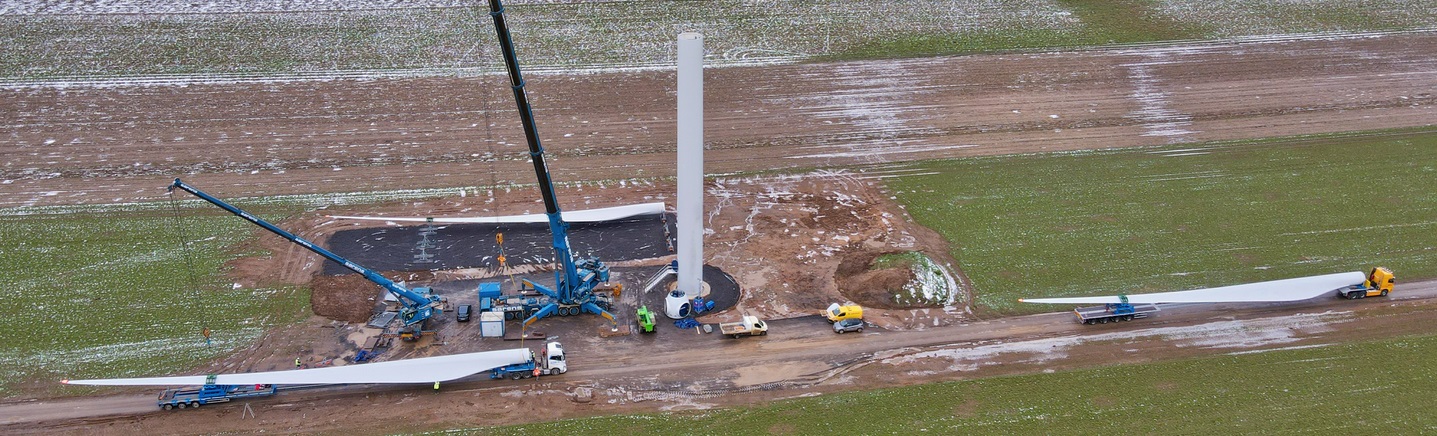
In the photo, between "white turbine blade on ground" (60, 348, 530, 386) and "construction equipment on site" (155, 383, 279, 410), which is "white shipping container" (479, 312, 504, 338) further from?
"construction equipment on site" (155, 383, 279, 410)

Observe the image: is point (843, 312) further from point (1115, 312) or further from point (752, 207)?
point (752, 207)

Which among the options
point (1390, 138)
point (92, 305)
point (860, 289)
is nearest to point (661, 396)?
point (860, 289)

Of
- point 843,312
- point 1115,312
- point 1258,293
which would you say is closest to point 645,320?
point 843,312

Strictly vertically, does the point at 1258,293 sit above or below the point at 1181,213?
below

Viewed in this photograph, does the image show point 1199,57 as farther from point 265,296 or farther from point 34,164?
point 34,164

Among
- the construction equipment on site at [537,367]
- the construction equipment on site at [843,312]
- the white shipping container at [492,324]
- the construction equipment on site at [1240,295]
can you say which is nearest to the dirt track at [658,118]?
the white shipping container at [492,324]

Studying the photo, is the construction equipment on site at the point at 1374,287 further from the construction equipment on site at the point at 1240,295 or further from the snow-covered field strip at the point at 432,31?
the snow-covered field strip at the point at 432,31
